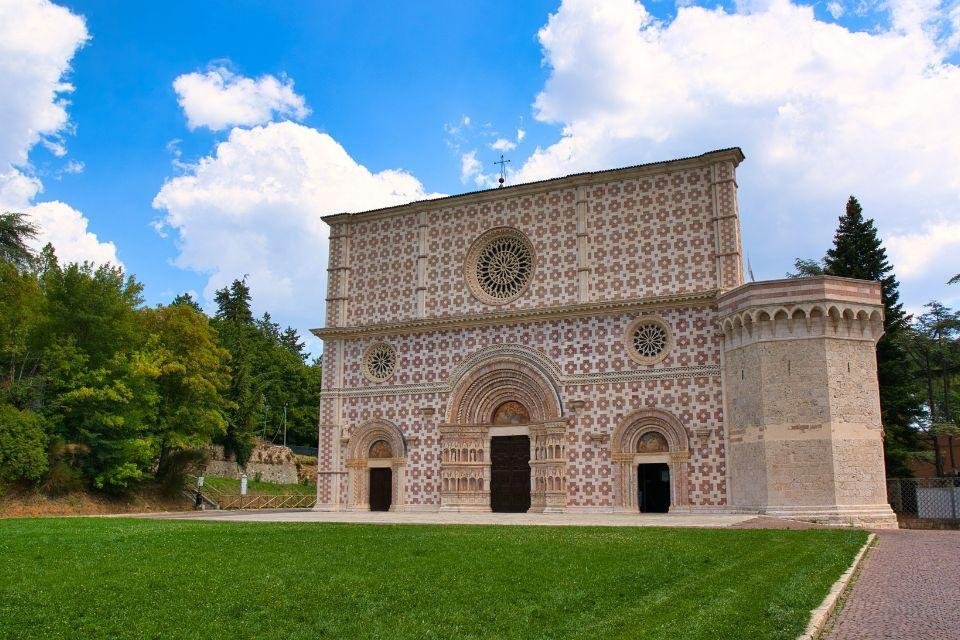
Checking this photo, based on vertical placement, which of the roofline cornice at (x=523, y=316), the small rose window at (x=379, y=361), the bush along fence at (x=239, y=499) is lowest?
the bush along fence at (x=239, y=499)

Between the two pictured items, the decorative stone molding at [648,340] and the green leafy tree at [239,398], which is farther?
the green leafy tree at [239,398]

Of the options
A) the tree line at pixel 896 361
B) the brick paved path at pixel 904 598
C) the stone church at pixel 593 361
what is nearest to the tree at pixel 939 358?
the tree line at pixel 896 361

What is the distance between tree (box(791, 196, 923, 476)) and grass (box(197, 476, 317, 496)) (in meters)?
31.6

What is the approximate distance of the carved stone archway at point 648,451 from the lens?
94.6 feet

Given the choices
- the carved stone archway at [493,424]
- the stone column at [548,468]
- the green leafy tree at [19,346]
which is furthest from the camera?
the green leafy tree at [19,346]

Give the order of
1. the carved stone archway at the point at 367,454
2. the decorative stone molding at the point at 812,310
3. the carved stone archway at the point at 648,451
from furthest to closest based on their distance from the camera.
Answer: the carved stone archway at the point at 367,454
the carved stone archway at the point at 648,451
the decorative stone molding at the point at 812,310

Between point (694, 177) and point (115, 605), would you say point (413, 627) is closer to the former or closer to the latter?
point (115, 605)

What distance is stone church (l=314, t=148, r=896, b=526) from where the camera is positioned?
87.2ft

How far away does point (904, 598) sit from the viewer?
401 inches

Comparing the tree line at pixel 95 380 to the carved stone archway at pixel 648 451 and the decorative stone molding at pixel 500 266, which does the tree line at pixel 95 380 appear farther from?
the carved stone archway at pixel 648 451

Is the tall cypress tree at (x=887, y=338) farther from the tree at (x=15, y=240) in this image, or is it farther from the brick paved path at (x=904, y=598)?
the tree at (x=15, y=240)

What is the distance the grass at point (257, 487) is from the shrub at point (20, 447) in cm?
1200

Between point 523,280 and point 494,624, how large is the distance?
25739mm

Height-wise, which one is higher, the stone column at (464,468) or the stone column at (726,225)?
the stone column at (726,225)
